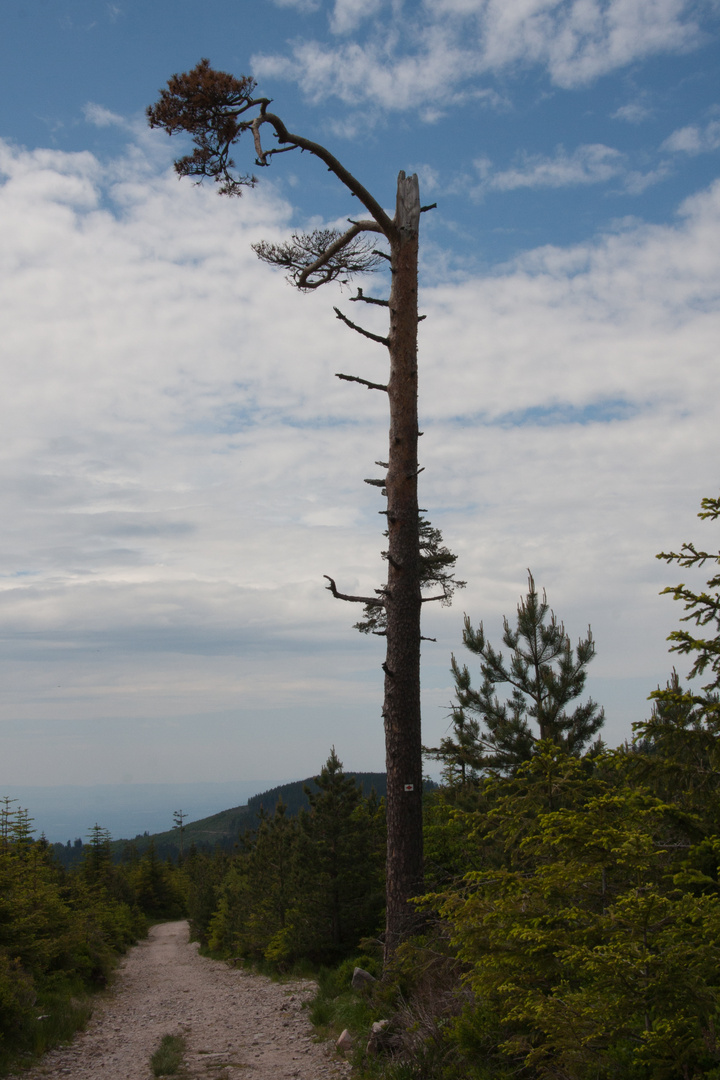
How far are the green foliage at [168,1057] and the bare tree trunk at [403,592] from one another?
2317 millimetres

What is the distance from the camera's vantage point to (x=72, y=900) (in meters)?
15.8

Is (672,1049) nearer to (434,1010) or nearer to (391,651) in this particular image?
(434,1010)

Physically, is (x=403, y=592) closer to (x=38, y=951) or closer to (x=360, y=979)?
(x=360, y=979)

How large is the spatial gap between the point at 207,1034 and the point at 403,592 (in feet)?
20.4

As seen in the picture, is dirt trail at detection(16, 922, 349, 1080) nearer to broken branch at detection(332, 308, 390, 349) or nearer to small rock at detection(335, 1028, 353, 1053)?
small rock at detection(335, 1028, 353, 1053)

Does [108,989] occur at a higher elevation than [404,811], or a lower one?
lower

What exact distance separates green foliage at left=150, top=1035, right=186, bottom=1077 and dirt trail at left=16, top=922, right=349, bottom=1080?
0.35 ft

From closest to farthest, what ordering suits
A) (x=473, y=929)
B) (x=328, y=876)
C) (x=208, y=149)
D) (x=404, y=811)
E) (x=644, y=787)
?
(x=644, y=787), (x=473, y=929), (x=404, y=811), (x=208, y=149), (x=328, y=876)

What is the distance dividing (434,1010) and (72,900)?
13.6 m

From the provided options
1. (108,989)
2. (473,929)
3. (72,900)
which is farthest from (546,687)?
(72,900)

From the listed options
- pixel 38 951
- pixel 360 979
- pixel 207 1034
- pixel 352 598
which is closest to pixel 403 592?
pixel 352 598

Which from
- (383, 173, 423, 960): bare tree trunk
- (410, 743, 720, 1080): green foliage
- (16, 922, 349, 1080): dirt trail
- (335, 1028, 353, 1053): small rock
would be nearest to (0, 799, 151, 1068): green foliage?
(16, 922, 349, 1080): dirt trail

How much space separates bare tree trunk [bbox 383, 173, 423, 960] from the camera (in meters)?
7.16

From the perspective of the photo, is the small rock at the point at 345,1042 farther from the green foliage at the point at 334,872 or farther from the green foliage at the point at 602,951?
the green foliage at the point at 334,872
